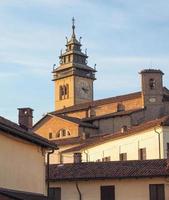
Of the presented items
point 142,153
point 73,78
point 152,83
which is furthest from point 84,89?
point 142,153

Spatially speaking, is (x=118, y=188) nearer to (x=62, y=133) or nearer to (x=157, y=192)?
(x=157, y=192)

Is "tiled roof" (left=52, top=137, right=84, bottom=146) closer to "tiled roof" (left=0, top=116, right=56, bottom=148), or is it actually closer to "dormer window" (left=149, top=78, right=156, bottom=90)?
"dormer window" (left=149, top=78, right=156, bottom=90)

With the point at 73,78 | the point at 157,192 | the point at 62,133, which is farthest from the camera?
the point at 73,78

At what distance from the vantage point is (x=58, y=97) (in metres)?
132

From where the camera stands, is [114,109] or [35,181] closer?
[35,181]

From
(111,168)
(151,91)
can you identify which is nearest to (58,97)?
(151,91)

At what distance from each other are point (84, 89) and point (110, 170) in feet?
306

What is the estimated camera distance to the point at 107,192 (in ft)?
116

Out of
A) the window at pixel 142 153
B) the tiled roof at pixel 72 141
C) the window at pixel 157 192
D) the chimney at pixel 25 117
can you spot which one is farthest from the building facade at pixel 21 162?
the tiled roof at pixel 72 141

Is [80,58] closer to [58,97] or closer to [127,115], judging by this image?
[58,97]

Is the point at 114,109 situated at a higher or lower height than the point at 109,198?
higher

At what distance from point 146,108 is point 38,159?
179 ft

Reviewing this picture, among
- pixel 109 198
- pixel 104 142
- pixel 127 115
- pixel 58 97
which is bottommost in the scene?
pixel 109 198

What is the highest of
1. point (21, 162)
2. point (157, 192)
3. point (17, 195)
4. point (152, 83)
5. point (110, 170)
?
point (152, 83)
